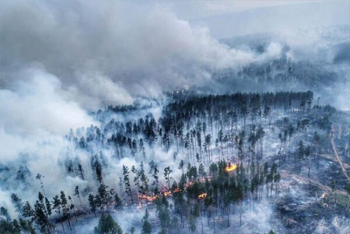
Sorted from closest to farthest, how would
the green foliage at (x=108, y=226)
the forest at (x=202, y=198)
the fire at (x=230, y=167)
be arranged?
the green foliage at (x=108, y=226), the forest at (x=202, y=198), the fire at (x=230, y=167)

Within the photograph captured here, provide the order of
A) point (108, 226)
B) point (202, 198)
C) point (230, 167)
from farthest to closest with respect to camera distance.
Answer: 1. point (230, 167)
2. point (202, 198)
3. point (108, 226)

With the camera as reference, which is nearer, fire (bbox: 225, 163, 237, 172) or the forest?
the forest

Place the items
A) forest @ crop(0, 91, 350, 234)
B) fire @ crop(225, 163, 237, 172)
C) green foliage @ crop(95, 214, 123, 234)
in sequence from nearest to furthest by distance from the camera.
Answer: green foliage @ crop(95, 214, 123, 234) < forest @ crop(0, 91, 350, 234) < fire @ crop(225, 163, 237, 172)

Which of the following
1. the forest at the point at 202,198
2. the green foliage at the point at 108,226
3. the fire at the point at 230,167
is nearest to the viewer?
the green foliage at the point at 108,226

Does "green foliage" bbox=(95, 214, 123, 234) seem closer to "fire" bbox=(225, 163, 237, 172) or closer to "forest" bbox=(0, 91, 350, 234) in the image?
"forest" bbox=(0, 91, 350, 234)

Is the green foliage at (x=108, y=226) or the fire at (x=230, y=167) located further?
the fire at (x=230, y=167)

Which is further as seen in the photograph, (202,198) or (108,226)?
(202,198)

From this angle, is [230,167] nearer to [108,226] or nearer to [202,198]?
[202,198]

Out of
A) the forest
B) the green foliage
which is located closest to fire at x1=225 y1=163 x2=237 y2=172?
the forest

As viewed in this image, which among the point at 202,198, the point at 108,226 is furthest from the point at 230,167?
the point at 108,226

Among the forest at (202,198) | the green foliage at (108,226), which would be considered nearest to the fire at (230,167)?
the forest at (202,198)

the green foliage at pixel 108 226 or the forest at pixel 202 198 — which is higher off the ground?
the green foliage at pixel 108 226

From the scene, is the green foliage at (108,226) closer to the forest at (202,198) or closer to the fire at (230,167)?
the forest at (202,198)

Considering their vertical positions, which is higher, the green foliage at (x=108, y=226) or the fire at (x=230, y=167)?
the green foliage at (x=108, y=226)
